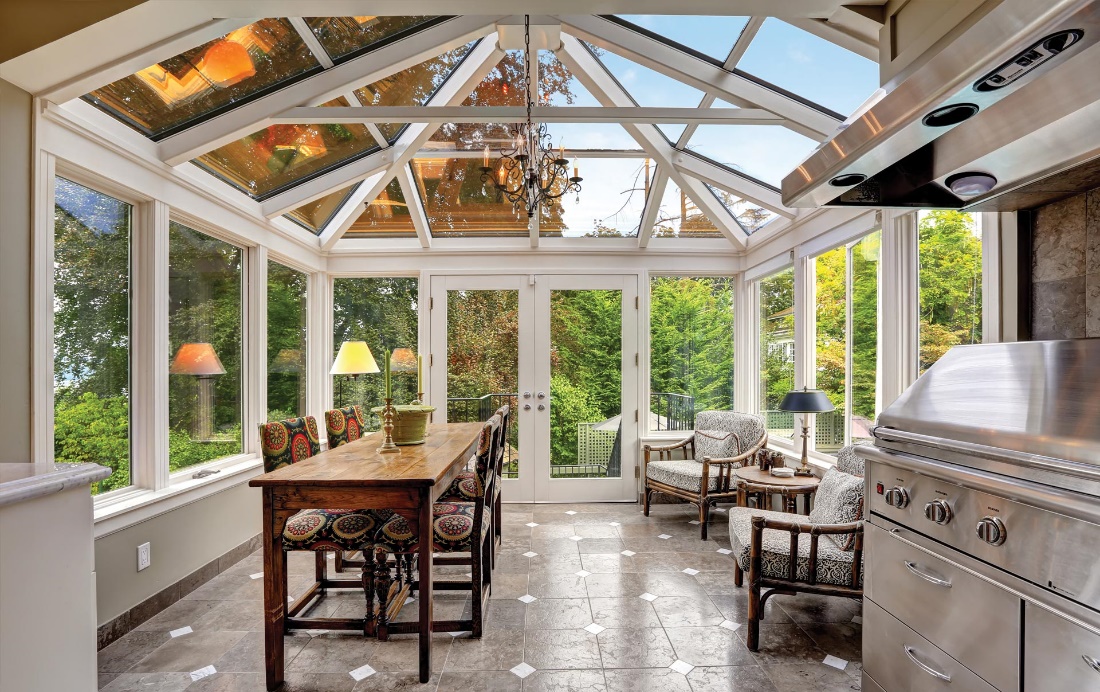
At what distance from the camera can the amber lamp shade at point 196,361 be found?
3107mm

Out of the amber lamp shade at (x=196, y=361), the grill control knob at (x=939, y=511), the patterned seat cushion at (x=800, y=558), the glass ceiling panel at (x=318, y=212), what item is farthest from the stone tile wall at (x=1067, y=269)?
the glass ceiling panel at (x=318, y=212)

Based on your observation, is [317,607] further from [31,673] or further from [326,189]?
[326,189]

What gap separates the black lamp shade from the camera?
10.9 ft

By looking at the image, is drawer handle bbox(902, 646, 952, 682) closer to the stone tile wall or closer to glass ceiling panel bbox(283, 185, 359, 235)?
the stone tile wall

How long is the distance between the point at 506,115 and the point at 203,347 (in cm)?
237

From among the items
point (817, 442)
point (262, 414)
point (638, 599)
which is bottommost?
point (638, 599)

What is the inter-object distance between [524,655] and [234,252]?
3289 mm

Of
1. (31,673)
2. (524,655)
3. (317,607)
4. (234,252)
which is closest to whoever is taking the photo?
(31,673)

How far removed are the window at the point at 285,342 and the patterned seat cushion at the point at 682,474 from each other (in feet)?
10.3

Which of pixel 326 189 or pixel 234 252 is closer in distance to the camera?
pixel 234 252

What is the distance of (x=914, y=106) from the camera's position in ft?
4.17

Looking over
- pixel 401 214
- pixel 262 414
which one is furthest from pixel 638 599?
pixel 401 214

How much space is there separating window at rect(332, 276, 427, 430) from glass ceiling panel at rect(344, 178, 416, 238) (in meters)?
0.43

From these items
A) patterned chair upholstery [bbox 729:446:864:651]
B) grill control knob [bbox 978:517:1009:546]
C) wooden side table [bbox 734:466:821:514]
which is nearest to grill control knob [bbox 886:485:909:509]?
grill control knob [bbox 978:517:1009:546]
